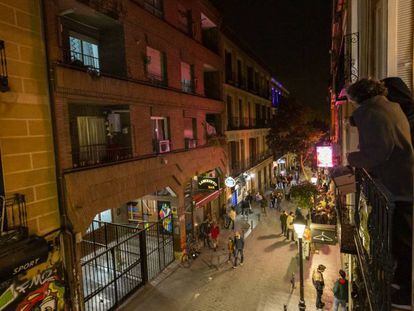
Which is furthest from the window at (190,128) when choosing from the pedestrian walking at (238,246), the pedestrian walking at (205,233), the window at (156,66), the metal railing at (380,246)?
the metal railing at (380,246)

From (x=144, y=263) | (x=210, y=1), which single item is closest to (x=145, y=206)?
(x=144, y=263)

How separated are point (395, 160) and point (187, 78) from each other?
1736 centimetres

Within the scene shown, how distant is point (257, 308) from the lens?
11867mm

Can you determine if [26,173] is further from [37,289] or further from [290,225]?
[290,225]

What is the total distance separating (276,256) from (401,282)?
1456cm

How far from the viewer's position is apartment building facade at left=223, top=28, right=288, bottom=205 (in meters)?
26.1

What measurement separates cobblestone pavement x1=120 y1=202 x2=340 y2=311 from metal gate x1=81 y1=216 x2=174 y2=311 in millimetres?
606

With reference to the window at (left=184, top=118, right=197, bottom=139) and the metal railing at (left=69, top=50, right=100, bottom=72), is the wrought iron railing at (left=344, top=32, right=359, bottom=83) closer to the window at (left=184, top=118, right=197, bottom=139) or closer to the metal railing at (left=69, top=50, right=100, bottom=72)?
the metal railing at (left=69, top=50, right=100, bottom=72)

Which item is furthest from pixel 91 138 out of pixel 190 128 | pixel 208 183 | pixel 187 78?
pixel 208 183

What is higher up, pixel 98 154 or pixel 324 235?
pixel 98 154

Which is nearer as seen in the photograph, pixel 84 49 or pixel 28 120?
pixel 28 120

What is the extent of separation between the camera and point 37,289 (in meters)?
8.71

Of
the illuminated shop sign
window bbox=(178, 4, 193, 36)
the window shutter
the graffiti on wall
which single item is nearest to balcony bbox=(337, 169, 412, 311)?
the window shutter

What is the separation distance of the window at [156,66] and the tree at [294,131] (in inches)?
833
